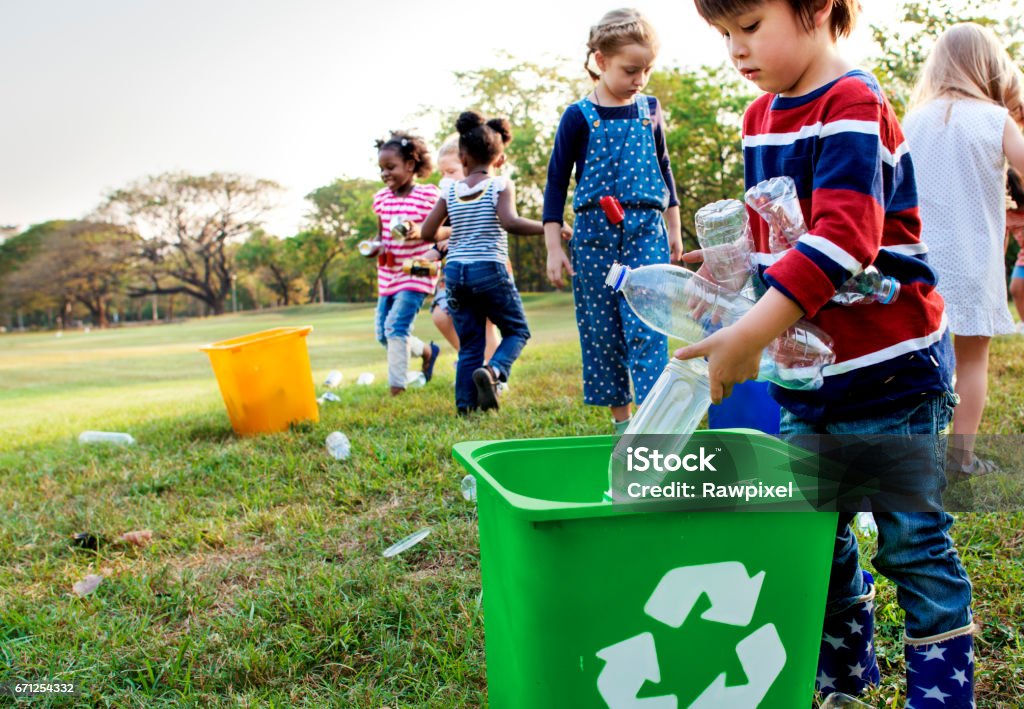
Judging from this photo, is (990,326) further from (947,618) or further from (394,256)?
(394,256)

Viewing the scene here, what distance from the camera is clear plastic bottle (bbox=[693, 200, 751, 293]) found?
53.5 inches

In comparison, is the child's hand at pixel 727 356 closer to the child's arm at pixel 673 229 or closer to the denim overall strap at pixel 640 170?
the denim overall strap at pixel 640 170

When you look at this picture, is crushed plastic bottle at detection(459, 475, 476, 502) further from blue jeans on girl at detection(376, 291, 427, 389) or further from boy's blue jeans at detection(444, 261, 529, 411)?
blue jeans on girl at detection(376, 291, 427, 389)

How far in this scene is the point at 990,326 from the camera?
8.26ft

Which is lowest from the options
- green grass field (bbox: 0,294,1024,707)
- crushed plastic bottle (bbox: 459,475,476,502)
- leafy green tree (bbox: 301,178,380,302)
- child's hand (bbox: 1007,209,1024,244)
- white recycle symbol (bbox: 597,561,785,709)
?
green grass field (bbox: 0,294,1024,707)

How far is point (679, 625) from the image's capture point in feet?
3.46

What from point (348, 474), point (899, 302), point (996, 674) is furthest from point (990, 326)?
point (348, 474)

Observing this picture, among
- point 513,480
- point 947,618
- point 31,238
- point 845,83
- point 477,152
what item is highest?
point 31,238

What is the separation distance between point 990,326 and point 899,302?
1.58 metres

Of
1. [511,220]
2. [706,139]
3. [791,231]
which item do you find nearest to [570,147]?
[511,220]

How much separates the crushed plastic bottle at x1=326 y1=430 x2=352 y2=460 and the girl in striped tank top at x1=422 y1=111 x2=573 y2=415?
68 cm

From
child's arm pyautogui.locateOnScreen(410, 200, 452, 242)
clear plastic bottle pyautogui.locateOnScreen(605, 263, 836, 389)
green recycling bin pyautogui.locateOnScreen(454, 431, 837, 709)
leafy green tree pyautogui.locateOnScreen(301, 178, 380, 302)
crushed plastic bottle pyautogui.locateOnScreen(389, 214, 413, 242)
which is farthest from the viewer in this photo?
leafy green tree pyautogui.locateOnScreen(301, 178, 380, 302)

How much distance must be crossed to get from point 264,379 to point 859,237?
3.16m

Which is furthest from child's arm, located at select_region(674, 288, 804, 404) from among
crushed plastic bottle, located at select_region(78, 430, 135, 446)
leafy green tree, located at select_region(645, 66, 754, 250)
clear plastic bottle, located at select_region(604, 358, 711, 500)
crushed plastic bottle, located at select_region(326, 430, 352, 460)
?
leafy green tree, located at select_region(645, 66, 754, 250)
